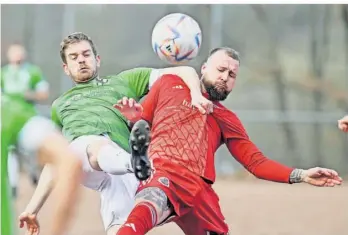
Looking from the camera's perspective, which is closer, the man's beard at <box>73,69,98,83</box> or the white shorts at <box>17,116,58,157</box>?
the white shorts at <box>17,116,58,157</box>

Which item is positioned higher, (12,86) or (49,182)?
(12,86)

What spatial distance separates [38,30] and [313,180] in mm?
1253

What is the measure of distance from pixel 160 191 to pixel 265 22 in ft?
2.63

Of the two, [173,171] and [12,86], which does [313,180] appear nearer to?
[173,171]

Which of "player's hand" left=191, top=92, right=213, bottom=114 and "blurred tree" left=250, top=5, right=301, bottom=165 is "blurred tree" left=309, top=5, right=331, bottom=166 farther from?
"player's hand" left=191, top=92, right=213, bottom=114

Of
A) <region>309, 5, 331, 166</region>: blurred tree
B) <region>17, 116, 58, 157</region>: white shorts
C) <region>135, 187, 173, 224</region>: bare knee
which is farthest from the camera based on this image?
<region>309, 5, 331, 166</region>: blurred tree

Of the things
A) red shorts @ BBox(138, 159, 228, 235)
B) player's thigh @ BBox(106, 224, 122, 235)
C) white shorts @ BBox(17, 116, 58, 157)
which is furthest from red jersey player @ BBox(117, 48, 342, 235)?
white shorts @ BBox(17, 116, 58, 157)

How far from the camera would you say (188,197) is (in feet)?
17.2

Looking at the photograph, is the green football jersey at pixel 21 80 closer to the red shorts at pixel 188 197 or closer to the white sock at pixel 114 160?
the white sock at pixel 114 160

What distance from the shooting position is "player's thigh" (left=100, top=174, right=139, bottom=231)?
5.25m

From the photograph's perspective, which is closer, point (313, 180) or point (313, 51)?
point (313, 180)

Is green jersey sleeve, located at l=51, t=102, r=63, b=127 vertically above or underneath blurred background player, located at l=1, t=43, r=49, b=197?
underneath

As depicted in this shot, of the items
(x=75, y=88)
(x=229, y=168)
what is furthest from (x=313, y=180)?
(x=75, y=88)

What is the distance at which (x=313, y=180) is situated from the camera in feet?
17.1
